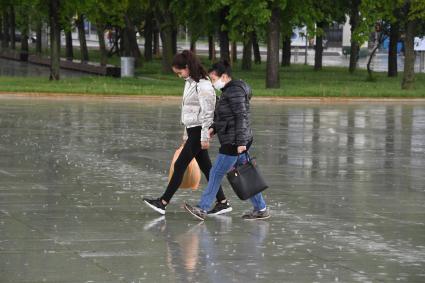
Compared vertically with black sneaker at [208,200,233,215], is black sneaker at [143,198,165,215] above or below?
above

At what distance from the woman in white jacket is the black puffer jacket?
150mm

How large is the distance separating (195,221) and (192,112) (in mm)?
1120

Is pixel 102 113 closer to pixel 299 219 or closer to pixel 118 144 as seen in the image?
pixel 118 144

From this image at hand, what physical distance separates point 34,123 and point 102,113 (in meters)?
4.19

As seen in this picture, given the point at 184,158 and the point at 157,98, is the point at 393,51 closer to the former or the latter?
the point at 157,98

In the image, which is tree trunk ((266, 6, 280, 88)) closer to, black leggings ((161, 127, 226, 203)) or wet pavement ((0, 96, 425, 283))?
wet pavement ((0, 96, 425, 283))

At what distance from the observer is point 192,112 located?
39.1 ft

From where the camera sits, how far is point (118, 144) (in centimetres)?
2030

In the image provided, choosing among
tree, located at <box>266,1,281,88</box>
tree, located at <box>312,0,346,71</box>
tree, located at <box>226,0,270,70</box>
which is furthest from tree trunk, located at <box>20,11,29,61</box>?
tree, located at <box>266,1,281,88</box>

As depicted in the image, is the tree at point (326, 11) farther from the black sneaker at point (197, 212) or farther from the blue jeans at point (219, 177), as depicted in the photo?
the black sneaker at point (197, 212)

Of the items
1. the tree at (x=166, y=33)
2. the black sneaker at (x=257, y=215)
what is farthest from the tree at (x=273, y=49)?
the black sneaker at (x=257, y=215)

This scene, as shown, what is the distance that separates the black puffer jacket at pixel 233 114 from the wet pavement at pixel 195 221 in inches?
34.4

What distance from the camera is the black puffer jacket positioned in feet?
38.0

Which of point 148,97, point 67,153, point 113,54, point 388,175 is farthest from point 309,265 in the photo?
point 113,54
